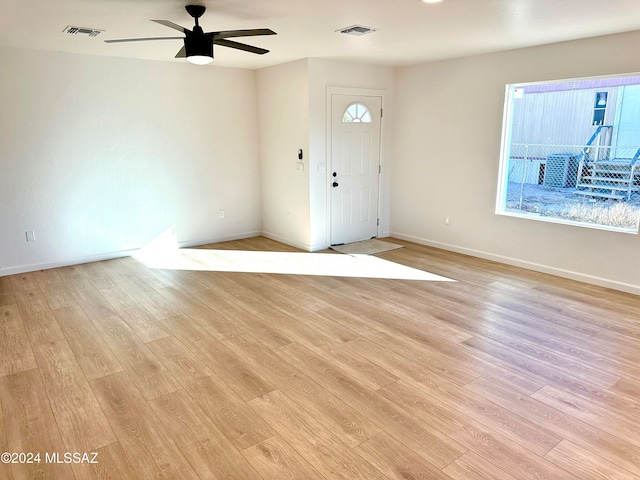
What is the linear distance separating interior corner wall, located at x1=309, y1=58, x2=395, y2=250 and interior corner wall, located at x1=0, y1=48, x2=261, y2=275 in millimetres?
1372

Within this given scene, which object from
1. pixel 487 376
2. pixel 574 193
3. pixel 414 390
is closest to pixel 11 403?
Result: pixel 414 390

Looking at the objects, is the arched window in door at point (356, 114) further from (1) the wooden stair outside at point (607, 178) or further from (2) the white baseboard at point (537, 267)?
(1) the wooden stair outside at point (607, 178)

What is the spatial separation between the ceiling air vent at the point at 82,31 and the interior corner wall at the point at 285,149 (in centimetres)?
246

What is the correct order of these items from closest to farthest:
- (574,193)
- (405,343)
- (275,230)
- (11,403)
Answer: (11,403)
(405,343)
(275,230)
(574,193)

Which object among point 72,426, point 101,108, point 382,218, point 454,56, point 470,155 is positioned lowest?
point 72,426

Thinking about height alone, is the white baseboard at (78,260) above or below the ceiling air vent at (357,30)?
below

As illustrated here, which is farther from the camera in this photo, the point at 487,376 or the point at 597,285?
the point at 597,285

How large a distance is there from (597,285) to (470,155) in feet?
7.09

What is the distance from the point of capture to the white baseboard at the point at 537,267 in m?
4.45

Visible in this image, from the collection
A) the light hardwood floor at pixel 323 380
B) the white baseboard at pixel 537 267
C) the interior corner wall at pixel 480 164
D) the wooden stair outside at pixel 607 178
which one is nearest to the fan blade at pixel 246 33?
the light hardwood floor at pixel 323 380

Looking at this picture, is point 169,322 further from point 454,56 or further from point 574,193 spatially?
point 574,193

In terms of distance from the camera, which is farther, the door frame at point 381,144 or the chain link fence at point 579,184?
the chain link fence at point 579,184

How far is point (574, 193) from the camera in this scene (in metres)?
7.68

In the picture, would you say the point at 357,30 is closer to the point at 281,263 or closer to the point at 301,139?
the point at 301,139
